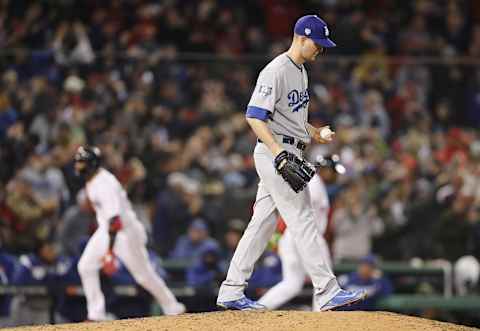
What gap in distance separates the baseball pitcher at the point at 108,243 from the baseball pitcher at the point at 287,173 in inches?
113

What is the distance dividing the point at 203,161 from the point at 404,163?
7.65ft

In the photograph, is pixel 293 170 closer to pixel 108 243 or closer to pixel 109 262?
pixel 108 243

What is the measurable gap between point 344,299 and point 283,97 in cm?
133

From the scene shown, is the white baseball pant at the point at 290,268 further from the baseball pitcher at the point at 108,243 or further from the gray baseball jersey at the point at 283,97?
the gray baseball jersey at the point at 283,97

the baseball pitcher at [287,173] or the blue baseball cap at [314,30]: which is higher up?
the blue baseball cap at [314,30]

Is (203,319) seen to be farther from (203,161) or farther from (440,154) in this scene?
(440,154)

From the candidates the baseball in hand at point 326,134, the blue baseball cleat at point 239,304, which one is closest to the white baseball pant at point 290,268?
the baseball in hand at point 326,134

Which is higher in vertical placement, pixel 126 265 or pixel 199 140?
pixel 199 140

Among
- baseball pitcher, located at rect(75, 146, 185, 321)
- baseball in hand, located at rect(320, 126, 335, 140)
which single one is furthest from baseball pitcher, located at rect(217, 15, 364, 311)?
baseball pitcher, located at rect(75, 146, 185, 321)

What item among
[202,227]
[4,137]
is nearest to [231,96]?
[202,227]

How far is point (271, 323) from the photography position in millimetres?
7152

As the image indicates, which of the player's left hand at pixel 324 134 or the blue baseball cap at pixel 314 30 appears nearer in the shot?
the blue baseball cap at pixel 314 30

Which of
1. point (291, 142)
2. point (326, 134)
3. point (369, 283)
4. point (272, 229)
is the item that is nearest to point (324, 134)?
point (326, 134)

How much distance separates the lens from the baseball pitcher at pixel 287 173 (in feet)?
24.2
